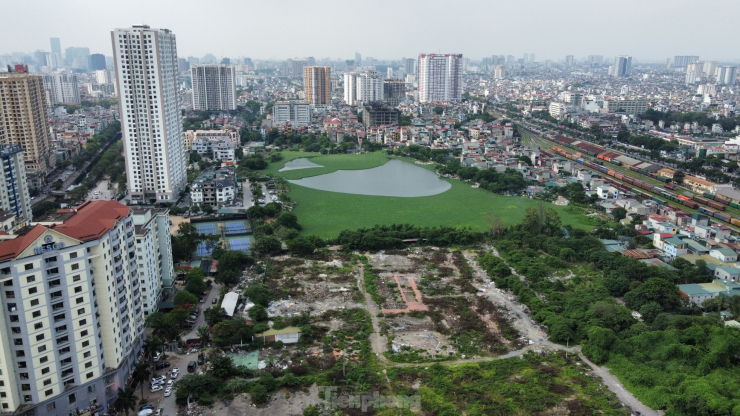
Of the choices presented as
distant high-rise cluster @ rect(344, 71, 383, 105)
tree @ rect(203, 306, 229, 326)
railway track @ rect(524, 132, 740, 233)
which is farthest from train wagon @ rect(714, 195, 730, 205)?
distant high-rise cluster @ rect(344, 71, 383, 105)

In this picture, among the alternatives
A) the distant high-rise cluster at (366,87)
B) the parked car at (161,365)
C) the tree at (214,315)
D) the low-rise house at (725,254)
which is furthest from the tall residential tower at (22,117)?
the distant high-rise cluster at (366,87)

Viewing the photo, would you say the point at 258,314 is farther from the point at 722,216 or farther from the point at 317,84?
the point at 317,84

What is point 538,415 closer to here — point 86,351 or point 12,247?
point 86,351

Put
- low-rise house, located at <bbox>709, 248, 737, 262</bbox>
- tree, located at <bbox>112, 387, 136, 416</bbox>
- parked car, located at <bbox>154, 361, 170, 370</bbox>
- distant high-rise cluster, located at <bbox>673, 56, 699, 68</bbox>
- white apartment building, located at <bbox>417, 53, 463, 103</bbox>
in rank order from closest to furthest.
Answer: tree, located at <bbox>112, 387, 136, 416</bbox> → parked car, located at <bbox>154, 361, 170, 370</bbox> → low-rise house, located at <bbox>709, 248, 737, 262</bbox> → white apartment building, located at <bbox>417, 53, 463, 103</bbox> → distant high-rise cluster, located at <bbox>673, 56, 699, 68</bbox>

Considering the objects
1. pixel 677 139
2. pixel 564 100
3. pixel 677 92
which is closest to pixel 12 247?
pixel 677 139

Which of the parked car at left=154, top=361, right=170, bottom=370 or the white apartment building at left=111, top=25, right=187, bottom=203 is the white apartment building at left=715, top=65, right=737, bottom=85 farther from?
the parked car at left=154, top=361, right=170, bottom=370

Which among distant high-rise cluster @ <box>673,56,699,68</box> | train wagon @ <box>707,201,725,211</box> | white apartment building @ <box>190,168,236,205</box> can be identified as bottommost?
train wagon @ <box>707,201,725,211</box>
